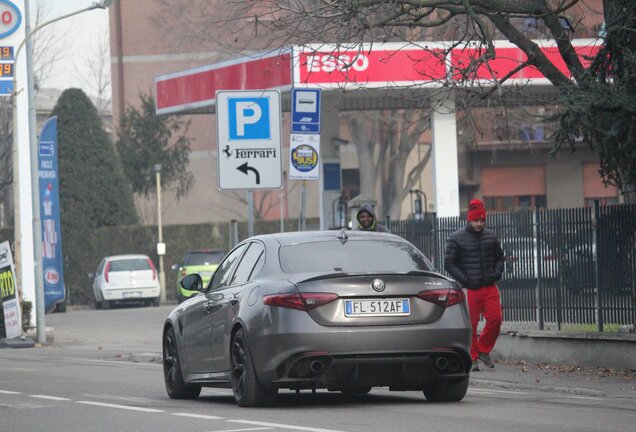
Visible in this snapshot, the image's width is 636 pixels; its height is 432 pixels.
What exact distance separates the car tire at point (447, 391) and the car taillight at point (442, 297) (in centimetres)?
72

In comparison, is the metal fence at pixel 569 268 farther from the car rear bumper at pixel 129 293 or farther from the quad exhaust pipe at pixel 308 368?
the car rear bumper at pixel 129 293

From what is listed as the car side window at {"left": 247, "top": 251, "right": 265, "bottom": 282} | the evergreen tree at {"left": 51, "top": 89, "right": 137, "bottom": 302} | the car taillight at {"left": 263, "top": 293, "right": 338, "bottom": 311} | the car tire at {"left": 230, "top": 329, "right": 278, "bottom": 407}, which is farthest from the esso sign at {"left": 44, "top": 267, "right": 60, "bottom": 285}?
the car taillight at {"left": 263, "top": 293, "right": 338, "bottom": 311}

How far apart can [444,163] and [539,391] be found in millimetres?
17365

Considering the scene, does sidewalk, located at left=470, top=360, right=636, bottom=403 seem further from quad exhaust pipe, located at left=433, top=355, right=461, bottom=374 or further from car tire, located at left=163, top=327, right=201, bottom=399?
car tire, located at left=163, top=327, right=201, bottom=399

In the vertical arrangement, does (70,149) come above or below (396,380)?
above

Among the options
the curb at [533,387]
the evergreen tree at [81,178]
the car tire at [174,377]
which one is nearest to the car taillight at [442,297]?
the curb at [533,387]

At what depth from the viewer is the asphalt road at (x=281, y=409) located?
11.0 metres

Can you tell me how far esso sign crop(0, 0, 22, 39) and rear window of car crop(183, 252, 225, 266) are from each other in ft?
53.3

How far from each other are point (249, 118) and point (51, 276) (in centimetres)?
1597

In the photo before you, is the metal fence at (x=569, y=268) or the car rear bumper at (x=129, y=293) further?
the car rear bumper at (x=129, y=293)

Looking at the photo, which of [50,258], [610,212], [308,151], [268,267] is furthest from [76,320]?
[268,267]

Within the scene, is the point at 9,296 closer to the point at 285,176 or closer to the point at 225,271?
the point at 225,271

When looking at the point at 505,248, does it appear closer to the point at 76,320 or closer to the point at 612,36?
the point at 612,36

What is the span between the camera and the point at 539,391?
15195mm
